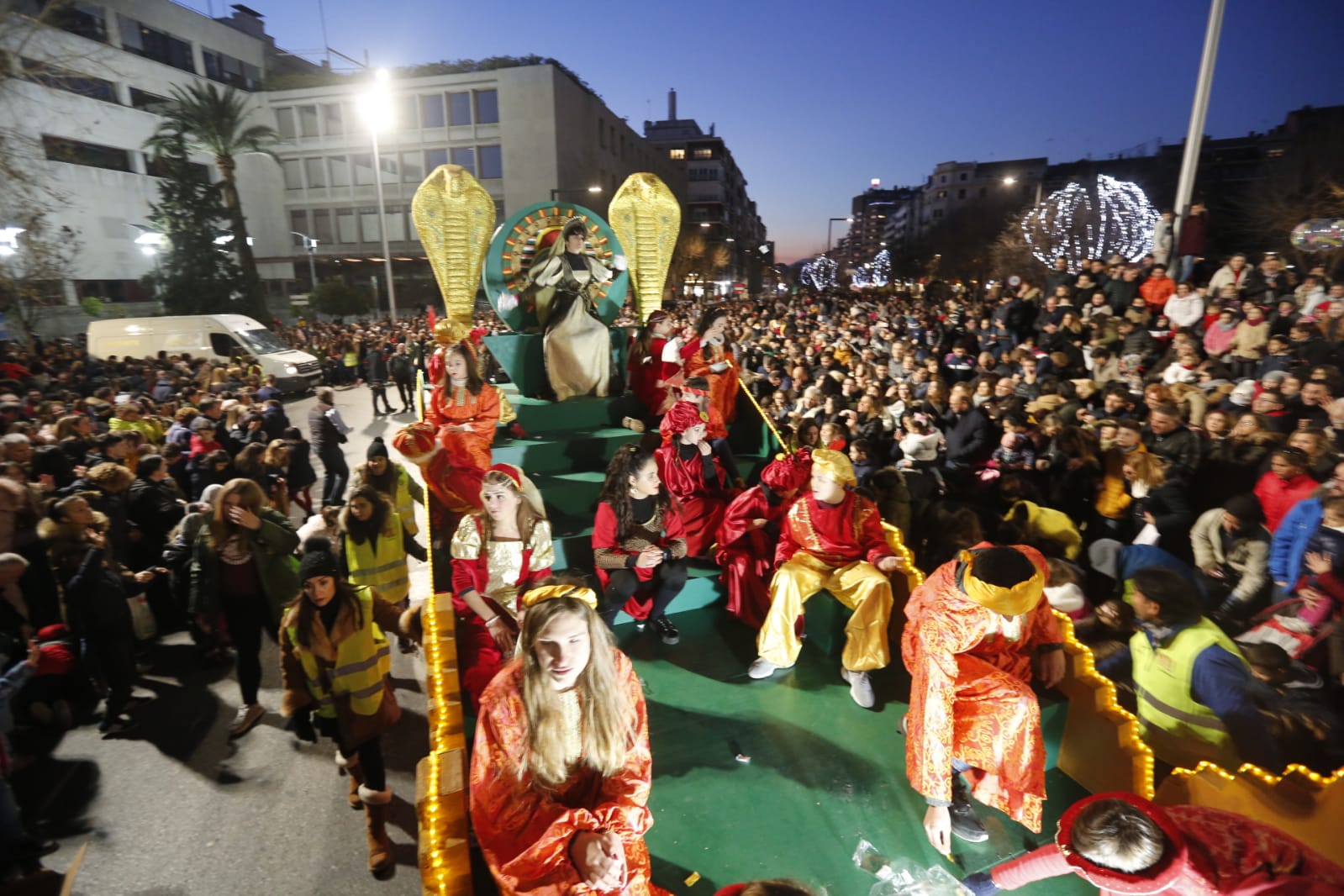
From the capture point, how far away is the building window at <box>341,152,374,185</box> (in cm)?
3697

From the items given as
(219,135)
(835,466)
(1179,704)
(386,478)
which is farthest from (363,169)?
(1179,704)

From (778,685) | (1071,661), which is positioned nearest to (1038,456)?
(1071,661)

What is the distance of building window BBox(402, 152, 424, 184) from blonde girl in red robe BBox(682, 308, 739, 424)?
36.0m

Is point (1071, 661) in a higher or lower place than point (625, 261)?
lower

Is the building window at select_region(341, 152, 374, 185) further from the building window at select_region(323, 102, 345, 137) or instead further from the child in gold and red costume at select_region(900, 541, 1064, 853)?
the child in gold and red costume at select_region(900, 541, 1064, 853)

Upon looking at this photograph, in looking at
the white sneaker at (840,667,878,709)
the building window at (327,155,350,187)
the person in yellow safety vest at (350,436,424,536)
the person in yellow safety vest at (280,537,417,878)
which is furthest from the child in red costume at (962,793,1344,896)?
the building window at (327,155,350,187)

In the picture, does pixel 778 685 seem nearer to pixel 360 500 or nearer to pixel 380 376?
pixel 360 500

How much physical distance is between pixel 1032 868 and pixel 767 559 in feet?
8.45

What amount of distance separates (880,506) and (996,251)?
33171 millimetres

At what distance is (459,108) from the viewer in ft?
117

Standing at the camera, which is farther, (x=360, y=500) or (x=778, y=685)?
(x=360, y=500)

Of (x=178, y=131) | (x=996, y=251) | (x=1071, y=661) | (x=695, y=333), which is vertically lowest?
(x=1071, y=661)

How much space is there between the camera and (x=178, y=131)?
27203mm

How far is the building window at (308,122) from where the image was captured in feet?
122
